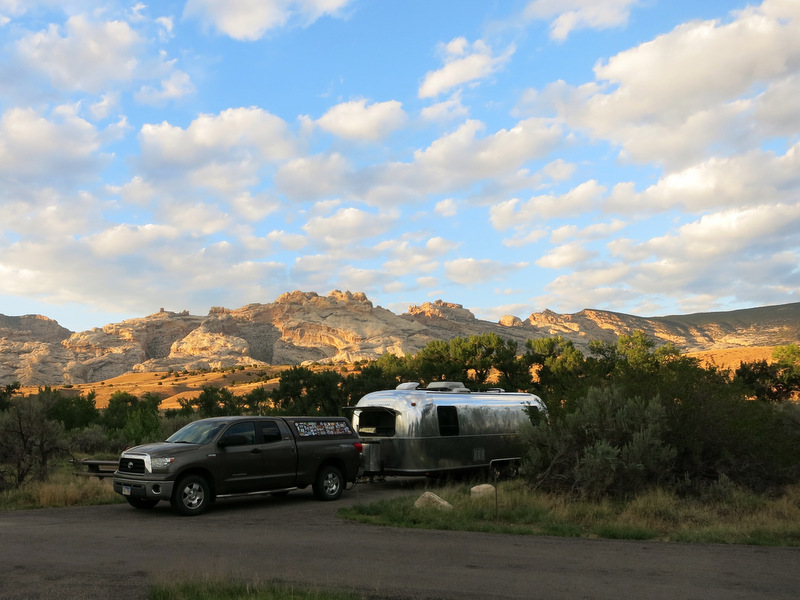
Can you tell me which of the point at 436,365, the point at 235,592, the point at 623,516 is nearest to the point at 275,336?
the point at 436,365

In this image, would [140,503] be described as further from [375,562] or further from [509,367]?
[509,367]

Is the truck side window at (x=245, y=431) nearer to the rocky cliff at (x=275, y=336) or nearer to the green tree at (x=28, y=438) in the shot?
the green tree at (x=28, y=438)

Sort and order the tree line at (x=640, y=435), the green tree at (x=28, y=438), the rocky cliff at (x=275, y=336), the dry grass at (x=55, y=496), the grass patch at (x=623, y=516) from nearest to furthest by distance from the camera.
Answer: the grass patch at (x=623, y=516) → the tree line at (x=640, y=435) → the dry grass at (x=55, y=496) → the green tree at (x=28, y=438) → the rocky cliff at (x=275, y=336)

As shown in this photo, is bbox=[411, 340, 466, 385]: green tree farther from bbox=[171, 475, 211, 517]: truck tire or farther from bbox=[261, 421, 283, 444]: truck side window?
bbox=[171, 475, 211, 517]: truck tire

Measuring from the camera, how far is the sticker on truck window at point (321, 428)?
14.6m

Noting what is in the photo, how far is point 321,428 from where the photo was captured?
15.0 metres

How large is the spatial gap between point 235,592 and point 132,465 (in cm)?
708

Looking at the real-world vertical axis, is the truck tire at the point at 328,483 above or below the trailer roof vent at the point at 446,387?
below

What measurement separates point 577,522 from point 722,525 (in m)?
2.26

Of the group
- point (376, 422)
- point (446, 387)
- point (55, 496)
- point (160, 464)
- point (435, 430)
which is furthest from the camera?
point (446, 387)

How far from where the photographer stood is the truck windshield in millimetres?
13242

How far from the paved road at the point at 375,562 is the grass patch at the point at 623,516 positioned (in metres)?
0.58

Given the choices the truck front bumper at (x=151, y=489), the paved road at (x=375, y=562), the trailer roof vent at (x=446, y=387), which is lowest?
the paved road at (x=375, y=562)

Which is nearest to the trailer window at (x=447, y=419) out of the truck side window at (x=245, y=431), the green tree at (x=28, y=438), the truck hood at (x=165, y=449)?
the truck side window at (x=245, y=431)
